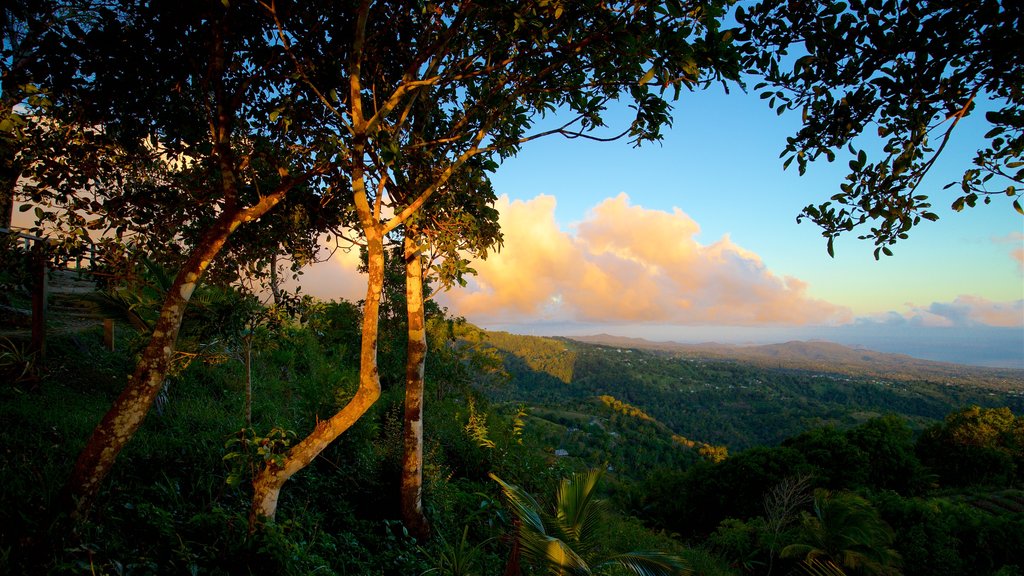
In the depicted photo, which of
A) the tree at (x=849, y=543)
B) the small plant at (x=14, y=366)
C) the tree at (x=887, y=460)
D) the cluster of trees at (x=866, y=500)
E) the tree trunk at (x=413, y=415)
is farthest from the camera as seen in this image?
the tree at (x=887, y=460)

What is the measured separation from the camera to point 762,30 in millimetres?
2846

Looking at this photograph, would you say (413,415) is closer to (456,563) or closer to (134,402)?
(456,563)

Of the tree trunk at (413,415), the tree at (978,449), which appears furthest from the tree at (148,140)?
the tree at (978,449)

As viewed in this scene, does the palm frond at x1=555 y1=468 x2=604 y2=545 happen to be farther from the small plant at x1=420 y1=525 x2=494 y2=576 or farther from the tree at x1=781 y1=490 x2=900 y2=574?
the tree at x1=781 y1=490 x2=900 y2=574

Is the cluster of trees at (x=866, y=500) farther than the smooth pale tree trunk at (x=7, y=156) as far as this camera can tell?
Yes

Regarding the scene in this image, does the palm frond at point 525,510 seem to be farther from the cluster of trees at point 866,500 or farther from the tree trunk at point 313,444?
the cluster of trees at point 866,500

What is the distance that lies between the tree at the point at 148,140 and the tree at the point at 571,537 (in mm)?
3151

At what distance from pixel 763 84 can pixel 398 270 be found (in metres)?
13.6

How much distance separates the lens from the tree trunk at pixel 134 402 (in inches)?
119

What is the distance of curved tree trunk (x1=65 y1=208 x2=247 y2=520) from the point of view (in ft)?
9.89

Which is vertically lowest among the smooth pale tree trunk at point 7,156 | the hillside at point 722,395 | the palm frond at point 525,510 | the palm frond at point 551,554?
the hillside at point 722,395

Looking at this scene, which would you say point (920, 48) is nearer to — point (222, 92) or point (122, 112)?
point (222, 92)

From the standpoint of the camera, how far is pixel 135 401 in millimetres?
3131

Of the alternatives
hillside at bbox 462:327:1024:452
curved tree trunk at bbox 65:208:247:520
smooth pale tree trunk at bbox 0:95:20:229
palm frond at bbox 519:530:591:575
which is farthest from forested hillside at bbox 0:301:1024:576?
hillside at bbox 462:327:1024:452
